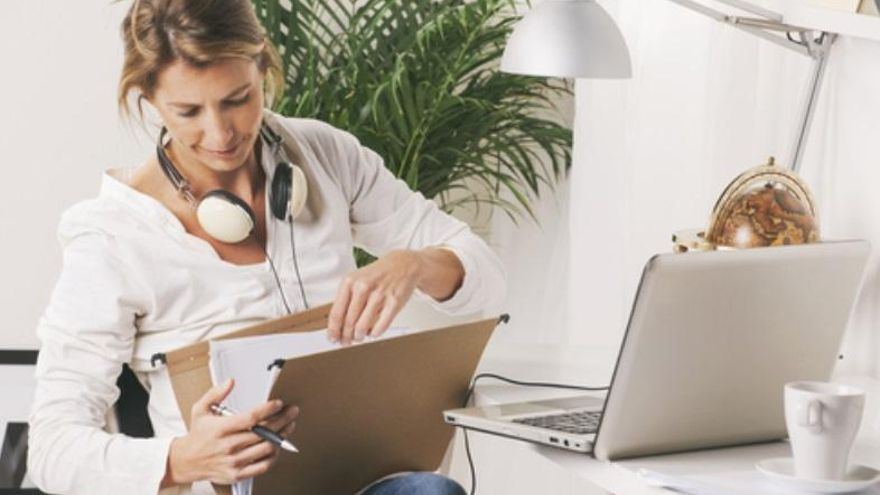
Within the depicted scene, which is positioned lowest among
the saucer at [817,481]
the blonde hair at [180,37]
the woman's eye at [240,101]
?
the saucer at [817,481]

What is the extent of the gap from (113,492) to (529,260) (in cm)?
Result: 180

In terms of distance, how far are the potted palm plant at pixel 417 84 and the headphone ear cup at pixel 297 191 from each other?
1.01 metres

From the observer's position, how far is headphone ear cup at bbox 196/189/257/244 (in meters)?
1.94

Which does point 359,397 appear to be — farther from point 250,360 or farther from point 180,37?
point 180,37

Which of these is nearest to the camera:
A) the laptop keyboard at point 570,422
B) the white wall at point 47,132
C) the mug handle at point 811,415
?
the mug handle at point 811,415

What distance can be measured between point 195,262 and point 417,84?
4.03 ft

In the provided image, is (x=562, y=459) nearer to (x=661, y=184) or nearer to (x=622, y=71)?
(x=622, y=71)

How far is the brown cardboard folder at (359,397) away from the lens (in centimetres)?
170

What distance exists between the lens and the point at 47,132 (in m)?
3.26

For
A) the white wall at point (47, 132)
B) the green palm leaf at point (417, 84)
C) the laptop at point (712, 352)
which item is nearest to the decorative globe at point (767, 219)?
the laptop at point (712, 352)

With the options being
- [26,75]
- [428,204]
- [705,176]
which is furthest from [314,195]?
[26,75]

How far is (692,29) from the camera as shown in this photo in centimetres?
241

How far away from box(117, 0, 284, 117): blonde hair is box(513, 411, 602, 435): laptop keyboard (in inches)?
25.1

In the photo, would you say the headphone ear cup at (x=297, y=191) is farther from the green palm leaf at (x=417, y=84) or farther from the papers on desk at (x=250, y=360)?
the green palm leaf at (x=417, y=84)
